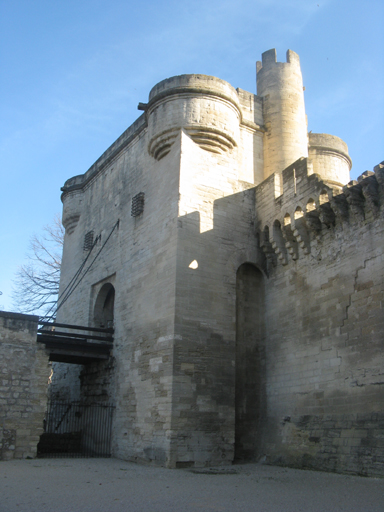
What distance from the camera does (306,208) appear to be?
10516 mm

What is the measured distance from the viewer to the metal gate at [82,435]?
41.1 ft

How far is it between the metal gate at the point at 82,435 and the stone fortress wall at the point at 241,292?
1.49 ft

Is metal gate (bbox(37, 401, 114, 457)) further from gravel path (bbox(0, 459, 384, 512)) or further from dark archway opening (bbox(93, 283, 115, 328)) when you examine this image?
gravel path (bbox(0, 459, 384, 512))

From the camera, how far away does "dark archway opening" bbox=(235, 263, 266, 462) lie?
10805 mm

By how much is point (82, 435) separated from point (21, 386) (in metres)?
3.44

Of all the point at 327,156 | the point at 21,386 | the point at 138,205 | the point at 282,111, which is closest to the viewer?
the point at 21,386

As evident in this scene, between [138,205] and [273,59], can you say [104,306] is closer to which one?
[138,205]

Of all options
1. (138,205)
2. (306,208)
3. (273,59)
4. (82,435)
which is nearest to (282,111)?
(273,59)

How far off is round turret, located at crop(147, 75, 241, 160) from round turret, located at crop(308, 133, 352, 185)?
11.6ft

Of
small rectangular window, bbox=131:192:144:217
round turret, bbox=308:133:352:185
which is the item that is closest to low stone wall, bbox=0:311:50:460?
small rectangular window, bbox=131:192:144:217

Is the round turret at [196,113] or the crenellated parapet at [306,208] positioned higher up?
the round turret at [196,113]

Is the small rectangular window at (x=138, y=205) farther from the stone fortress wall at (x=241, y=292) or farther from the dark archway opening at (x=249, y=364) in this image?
the dark archway opening at (x=249, y=364)

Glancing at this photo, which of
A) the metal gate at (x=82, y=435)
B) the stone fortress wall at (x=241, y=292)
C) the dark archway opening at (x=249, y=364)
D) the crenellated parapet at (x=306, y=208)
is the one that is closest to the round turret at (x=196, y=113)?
the stone fortress wall at (x=241, y=292)

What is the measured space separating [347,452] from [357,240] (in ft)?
12.2
